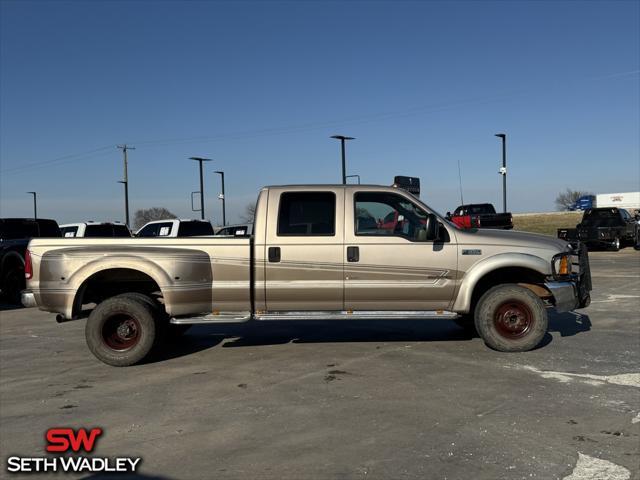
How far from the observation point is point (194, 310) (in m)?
6.52

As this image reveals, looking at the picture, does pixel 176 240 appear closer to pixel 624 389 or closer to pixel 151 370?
pixel 151 370

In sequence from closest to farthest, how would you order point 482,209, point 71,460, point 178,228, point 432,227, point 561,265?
point 71,460 → point 432,227 → point 561,265 → point 178,228 → point 482,209

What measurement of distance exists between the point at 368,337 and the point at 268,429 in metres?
3.61

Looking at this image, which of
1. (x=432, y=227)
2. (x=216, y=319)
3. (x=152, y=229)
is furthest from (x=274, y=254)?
(x=152, y=229)

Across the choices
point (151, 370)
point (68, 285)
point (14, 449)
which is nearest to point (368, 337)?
point (151, 370)

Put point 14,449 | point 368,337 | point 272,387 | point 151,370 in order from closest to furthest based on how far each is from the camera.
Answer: point 14,449 → point 272,387 → point 151,370 → point 368,337

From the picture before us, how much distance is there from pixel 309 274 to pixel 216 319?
1.25 metres

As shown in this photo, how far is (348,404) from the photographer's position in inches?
192

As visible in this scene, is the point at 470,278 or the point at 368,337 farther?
the point at 368,337

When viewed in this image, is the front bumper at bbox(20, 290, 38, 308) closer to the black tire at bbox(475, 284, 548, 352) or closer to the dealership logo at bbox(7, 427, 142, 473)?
the dealership logo at bbox(7, 427, 142, 473)

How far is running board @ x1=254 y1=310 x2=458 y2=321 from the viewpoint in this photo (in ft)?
21.4

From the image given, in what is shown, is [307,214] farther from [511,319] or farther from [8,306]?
[8,306]

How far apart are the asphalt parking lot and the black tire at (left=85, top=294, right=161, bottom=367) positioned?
0.18 meters

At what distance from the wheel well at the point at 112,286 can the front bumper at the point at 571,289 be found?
4.97 m
